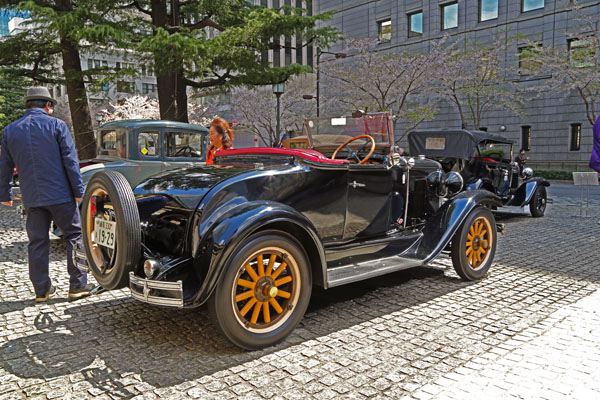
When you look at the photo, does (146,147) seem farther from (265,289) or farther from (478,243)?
(478,243)

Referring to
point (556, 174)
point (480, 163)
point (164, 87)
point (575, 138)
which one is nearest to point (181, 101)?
point (164, 87)

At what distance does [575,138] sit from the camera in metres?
25.9

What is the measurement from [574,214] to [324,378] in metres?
10.1

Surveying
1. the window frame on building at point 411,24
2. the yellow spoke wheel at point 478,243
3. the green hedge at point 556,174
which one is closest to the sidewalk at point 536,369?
the yellow spoke wheel at point 478,243

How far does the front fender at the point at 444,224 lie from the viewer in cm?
454

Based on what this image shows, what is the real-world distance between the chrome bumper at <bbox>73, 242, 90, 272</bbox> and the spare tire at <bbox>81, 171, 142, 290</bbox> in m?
0.10

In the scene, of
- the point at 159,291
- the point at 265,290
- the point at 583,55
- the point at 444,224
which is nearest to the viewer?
the point at 159,291

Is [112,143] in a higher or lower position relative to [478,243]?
higher

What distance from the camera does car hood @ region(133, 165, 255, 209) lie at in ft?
11.1

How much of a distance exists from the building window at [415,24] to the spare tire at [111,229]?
31364mm

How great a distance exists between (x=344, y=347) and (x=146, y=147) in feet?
19.2

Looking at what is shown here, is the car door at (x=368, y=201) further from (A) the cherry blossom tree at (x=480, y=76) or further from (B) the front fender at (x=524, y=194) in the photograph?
(A) the cherry blossom tree at (x=480, y=76)

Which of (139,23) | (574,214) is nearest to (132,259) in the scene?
(574,214)

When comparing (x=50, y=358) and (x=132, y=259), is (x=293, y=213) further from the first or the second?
(x=50, y=358)
